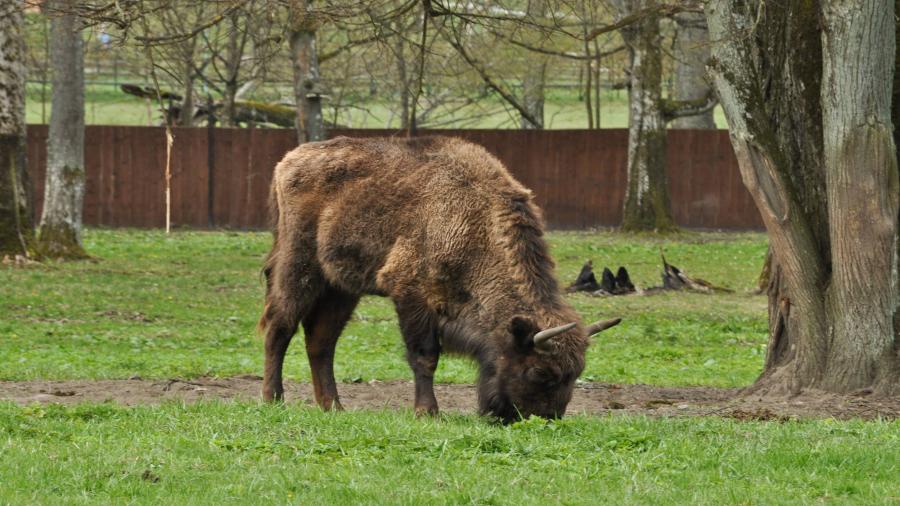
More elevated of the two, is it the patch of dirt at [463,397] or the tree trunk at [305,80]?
the tree trunk at [305,80]

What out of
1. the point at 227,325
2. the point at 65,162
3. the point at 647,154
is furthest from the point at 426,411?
the point at 647,154

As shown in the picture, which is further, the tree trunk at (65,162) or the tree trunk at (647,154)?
the tree trunk at (647,154)

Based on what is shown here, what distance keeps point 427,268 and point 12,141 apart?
12601 millimetres

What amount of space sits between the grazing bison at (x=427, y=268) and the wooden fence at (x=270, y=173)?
21.0 meters

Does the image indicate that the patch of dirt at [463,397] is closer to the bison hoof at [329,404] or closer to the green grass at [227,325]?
the bison hoof at [329,404]

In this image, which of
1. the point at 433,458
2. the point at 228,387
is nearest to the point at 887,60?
the point at 433,458

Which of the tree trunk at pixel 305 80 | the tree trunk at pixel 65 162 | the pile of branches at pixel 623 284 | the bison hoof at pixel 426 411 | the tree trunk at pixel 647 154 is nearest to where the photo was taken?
the bison hoof at pixel 426 411

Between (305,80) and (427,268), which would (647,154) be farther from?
(427,268)

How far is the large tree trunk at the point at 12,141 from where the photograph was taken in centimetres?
1928

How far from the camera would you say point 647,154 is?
28.8m

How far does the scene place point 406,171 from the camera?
9656mm

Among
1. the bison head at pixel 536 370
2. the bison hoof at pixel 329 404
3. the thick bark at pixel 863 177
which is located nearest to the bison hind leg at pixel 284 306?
the bison hoof at pixel 329 404

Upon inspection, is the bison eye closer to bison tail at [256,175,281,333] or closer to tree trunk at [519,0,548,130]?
bison tail at [256,175,281,333]

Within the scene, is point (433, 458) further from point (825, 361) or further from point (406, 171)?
point (825, 361)
